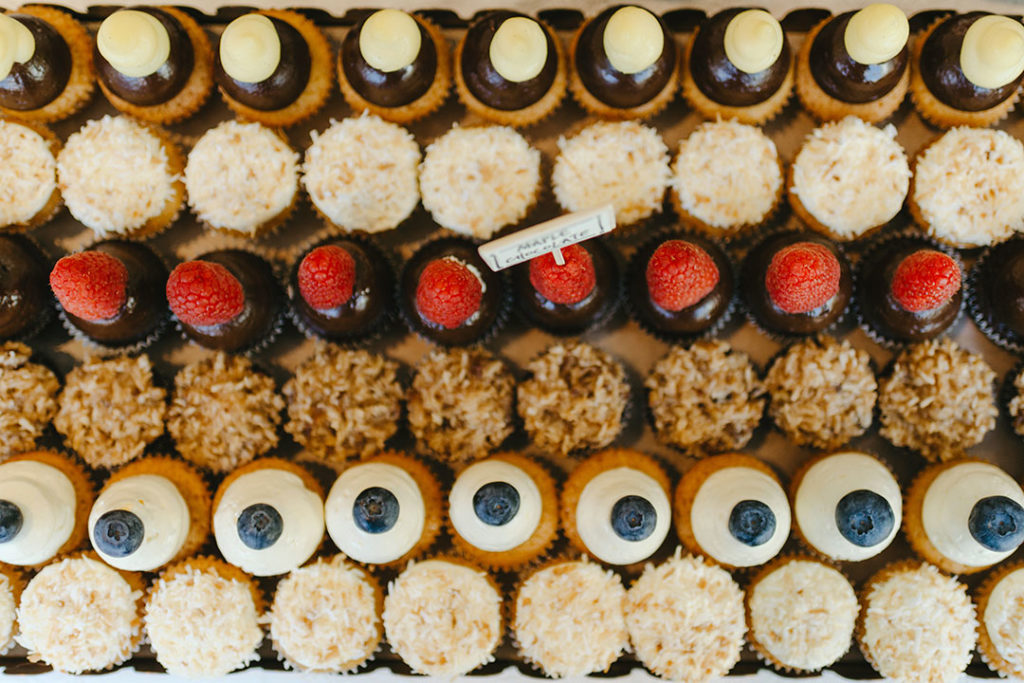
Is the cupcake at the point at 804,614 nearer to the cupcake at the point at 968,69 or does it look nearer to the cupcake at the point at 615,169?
the cupcake at the point at 615,169

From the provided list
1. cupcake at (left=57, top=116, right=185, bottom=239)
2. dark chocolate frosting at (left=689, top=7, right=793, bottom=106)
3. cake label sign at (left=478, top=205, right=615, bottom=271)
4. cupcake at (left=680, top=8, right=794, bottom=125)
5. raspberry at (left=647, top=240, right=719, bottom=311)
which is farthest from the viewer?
cupcake at (left=57, top=116, right=185, bottom=239)

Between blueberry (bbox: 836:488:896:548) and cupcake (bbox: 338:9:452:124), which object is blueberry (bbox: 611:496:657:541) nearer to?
blueberry (bbox: 836:488:896:548)

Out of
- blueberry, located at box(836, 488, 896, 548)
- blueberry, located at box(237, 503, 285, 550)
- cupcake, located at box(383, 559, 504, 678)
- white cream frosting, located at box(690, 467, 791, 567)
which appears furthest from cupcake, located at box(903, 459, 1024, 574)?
blueberry, located at box(237, 503, 285, 550)

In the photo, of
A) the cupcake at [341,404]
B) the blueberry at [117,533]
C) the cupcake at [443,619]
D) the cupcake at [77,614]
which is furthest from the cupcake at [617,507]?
the cupcake at [77,614]

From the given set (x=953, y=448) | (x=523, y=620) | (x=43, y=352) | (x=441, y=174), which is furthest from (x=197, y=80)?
(x=953, y=448)

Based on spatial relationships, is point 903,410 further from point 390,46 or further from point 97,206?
point 97,206
